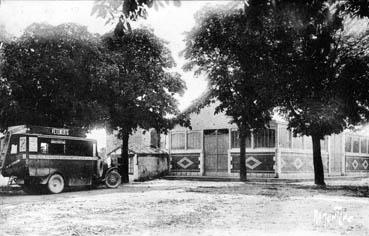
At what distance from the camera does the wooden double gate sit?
29609mm

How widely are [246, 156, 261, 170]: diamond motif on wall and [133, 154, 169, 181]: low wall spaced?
614 cm

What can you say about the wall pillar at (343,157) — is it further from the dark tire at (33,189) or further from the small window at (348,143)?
the dark tire at (33,189)

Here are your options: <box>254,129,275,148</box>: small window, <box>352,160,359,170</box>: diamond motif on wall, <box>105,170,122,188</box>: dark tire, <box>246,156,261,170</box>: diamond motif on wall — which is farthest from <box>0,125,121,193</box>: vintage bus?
<box>352,160,359,170</box>: diamond motif on wall

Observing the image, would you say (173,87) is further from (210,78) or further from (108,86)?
(108,86)

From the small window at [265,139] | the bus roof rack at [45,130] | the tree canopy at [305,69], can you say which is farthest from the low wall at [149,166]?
the tree canopy at [305,69]

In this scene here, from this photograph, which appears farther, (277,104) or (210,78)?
(210,78)

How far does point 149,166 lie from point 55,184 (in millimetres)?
11720

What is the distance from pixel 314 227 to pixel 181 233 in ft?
8.61

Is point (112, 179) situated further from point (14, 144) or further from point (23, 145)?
point (14, 144)

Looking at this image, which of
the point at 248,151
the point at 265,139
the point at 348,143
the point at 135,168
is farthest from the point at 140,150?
the point at 348,143

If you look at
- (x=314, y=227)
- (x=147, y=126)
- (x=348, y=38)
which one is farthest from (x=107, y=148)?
(x=314, y=227)

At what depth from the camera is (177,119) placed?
2527cm

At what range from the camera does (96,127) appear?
2219cm

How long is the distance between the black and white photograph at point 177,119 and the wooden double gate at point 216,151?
17 centimetres
